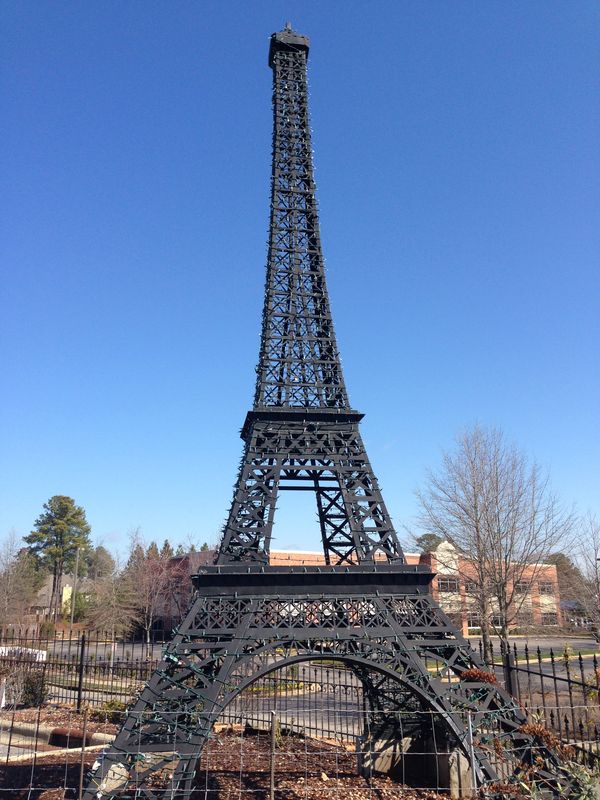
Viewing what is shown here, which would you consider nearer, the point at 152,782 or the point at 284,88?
the point at 152,782

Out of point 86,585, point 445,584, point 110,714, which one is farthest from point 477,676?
point 86,585

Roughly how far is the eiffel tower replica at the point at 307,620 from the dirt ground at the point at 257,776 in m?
1.22

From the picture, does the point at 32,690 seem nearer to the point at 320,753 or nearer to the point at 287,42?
the point at 320,753

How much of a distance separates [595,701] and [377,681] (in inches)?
280

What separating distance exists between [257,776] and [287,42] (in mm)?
30265

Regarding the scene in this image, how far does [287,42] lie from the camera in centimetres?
2928

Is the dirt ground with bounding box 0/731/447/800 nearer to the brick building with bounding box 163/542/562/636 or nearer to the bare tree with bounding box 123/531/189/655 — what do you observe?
the brick building with bounding box 163/542/562/636

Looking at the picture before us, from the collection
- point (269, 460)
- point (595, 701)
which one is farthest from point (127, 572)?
point (595, 701)

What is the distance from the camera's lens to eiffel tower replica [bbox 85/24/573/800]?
47.0ft

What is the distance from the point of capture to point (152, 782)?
51.5 ft

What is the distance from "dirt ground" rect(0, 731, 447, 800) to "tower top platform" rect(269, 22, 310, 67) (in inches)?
1144

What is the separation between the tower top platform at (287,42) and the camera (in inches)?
1149

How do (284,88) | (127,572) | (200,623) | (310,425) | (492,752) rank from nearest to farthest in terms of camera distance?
1. (492,752)
2. (200,623)
3. (310,425)
4. (284,88)
5. (127,572)

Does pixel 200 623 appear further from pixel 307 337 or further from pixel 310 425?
pixel 307 337
